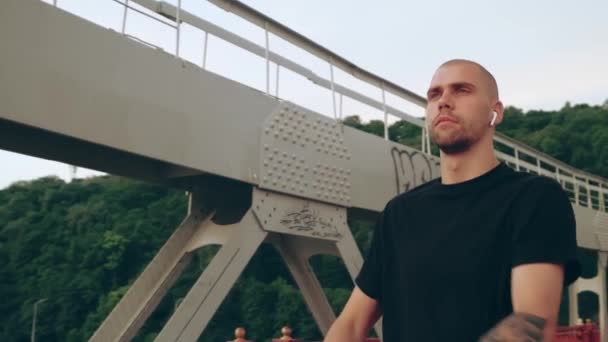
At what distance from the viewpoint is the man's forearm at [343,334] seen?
1942 millimetres

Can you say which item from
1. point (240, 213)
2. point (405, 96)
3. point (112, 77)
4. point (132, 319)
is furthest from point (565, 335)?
point (112, 77)

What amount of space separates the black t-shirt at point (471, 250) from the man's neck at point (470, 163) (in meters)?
0.02

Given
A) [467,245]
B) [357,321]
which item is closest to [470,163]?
[467,245]

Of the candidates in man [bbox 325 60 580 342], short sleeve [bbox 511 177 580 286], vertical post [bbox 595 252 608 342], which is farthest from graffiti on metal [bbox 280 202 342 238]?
vertical post [bbox 595 252 608 342]

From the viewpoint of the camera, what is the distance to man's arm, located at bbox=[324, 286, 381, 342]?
1.95 meters

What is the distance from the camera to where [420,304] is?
68.4 inches

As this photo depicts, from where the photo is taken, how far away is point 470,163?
72.2 inches

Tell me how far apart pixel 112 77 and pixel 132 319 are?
9.84 feet

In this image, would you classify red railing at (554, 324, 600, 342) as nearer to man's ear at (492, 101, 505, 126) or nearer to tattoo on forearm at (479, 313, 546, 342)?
man's ear at (492, 101, 505, 126)

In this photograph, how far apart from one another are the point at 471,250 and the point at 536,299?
7.3 inches

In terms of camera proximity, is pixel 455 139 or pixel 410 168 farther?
pixel 410 168

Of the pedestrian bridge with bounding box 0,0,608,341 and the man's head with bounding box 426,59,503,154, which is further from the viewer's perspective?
the pedestrian bridge with bounding box 0,0,608,341

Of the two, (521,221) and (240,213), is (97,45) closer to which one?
(240,213)

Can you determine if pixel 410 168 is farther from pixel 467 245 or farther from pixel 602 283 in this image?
pixel 602 283
